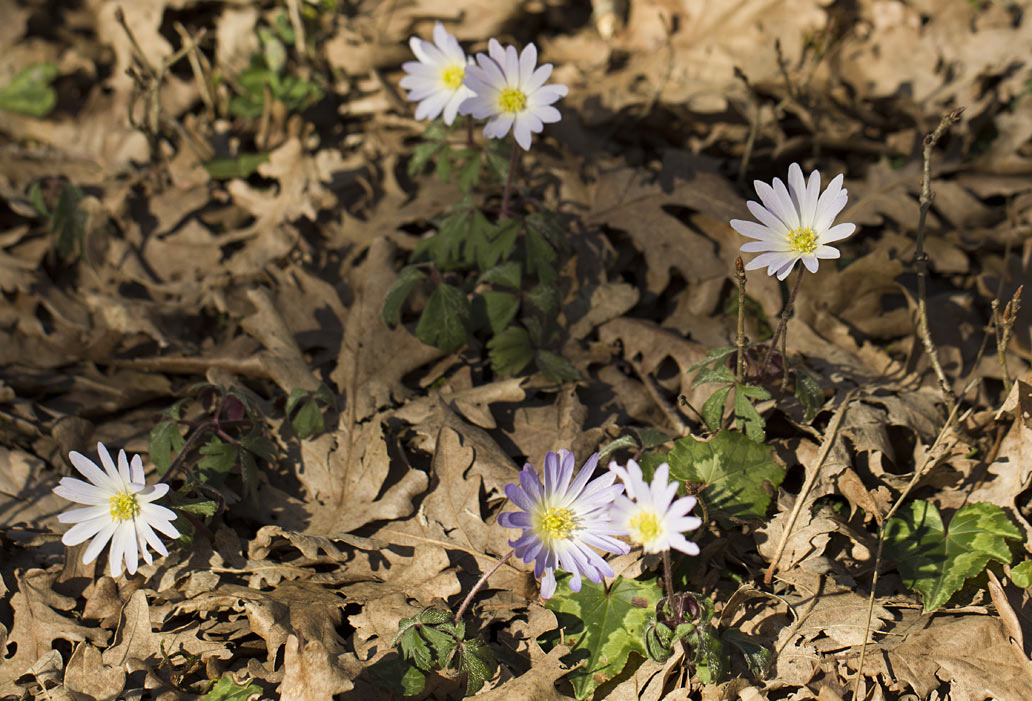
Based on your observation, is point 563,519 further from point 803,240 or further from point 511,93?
point 511,93

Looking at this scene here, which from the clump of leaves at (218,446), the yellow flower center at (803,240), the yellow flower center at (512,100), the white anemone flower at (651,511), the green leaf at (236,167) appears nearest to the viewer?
the white anemone flower at (651,511)

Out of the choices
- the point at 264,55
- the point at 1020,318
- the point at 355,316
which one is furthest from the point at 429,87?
the point at 1020,318

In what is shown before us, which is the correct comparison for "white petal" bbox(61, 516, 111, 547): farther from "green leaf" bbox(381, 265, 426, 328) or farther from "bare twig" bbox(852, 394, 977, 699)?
"bare twig" bbox(852, 394, 977, 699)

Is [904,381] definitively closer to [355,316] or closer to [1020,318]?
[1020,318]

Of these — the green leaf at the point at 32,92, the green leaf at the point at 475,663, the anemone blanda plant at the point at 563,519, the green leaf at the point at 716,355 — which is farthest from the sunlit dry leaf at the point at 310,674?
the green leaf at the point at 32,92

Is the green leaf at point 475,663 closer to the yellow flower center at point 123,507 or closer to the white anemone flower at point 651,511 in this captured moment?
the white anemone flower at point 651,511

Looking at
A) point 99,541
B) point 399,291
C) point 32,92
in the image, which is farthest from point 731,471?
point 32,92
